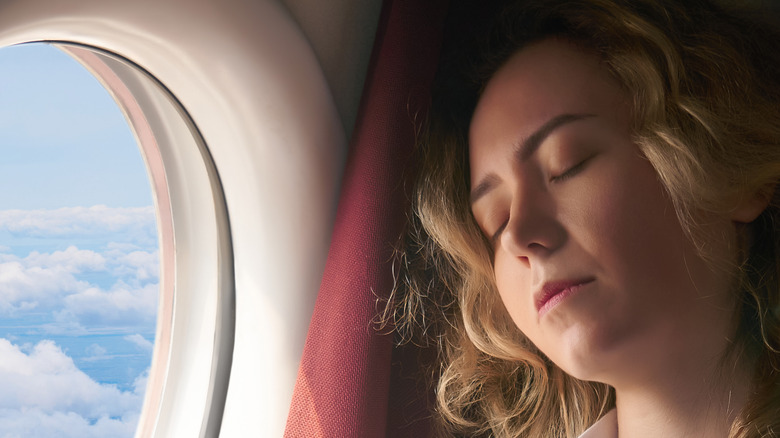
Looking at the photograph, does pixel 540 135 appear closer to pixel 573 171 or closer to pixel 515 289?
pixel 573 171

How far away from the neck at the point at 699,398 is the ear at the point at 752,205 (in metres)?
0.17

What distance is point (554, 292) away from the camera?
0.81 m

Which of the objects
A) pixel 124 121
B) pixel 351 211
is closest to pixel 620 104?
pixel 351 211

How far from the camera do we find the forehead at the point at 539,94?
2.77ft

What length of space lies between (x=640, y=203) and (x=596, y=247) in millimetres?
74

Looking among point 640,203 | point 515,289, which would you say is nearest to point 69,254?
point 515,289

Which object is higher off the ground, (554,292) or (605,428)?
(554,292)

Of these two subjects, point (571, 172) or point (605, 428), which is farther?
point (605, 428)

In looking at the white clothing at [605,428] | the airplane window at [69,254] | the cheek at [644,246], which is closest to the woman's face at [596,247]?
the cheek at [644,246]

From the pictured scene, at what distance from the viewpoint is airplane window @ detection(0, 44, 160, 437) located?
0.89 m

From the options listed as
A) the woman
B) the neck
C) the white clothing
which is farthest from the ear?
the white clothing

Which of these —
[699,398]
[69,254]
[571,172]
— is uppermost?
[69,254]

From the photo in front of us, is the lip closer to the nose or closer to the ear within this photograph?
the nose

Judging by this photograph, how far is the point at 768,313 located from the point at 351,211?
0.55 metres
